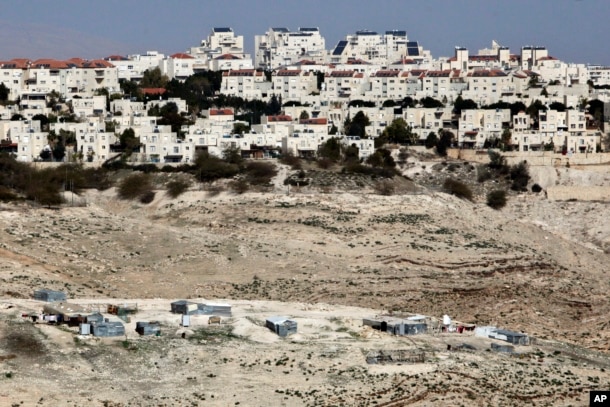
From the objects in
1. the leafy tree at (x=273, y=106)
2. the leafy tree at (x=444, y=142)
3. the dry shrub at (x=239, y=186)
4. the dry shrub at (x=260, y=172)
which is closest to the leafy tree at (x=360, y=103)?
the leafy tree at (x=273, y=106)

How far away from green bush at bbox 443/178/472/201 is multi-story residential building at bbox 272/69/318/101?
2354 centimetres

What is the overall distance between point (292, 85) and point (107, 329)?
175ft

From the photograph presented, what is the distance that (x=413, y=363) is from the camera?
84.9ft

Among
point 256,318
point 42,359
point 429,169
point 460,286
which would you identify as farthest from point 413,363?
point 429,169

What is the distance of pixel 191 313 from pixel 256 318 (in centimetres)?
136

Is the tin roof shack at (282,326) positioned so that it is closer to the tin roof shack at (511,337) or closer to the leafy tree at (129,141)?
the tin roof shack at (511,337)

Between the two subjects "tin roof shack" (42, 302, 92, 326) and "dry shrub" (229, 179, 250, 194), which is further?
"dry shrub" (229, 179, 250, 194)

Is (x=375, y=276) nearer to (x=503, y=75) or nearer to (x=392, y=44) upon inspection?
(x=503, y=75)

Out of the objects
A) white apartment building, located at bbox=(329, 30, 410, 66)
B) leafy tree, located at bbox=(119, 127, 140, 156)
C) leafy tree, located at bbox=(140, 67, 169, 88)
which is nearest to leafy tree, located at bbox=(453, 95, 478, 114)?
leafy tree, located at bbox=(140, 67, 169, 88)

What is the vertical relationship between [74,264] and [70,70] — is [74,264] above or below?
below

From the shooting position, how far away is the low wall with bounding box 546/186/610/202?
55.7m

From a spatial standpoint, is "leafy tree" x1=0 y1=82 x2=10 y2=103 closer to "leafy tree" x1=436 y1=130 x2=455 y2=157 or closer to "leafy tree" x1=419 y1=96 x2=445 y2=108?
"leafy tree" x1=419 y1=96 x2=445 y2=108

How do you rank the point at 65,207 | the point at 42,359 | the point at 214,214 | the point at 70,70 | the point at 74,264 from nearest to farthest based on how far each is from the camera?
the point at 42,359 → the point at 74,264 → the point at 65,207 → the point at 214,214 → the point at 70,70

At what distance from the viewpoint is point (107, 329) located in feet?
88.0
